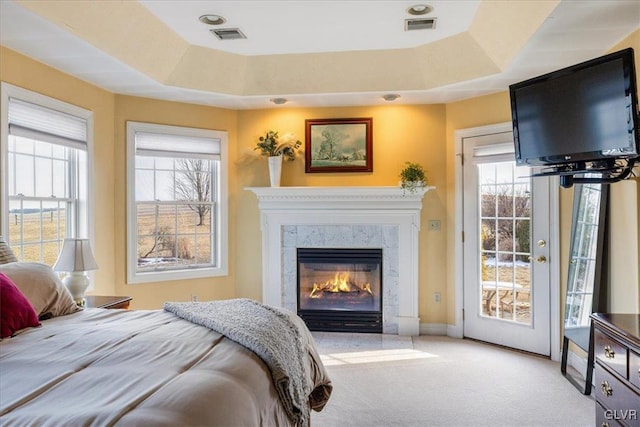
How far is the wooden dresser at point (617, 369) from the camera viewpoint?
184cm

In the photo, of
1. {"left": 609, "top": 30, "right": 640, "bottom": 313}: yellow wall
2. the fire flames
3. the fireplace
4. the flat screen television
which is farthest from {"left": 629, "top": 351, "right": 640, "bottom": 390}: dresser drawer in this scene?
the fire flames

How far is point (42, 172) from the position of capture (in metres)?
3.60

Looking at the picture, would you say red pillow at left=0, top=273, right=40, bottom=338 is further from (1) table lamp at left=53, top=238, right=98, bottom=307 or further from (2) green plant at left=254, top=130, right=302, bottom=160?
(2) green plant at left=254, top=130, right=302, bottom=160

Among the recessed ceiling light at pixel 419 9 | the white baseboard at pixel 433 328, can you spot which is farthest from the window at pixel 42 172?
the white baseboard at pixel 433 328

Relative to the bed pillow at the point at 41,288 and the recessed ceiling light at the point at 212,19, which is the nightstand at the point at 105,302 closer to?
the bed pillow at the point at 41,288

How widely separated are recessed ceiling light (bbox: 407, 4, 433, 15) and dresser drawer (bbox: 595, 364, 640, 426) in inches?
102

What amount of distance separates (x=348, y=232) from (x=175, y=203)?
1.90 m

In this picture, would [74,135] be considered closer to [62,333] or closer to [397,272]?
[62,333]

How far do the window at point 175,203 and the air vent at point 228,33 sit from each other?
1249mm

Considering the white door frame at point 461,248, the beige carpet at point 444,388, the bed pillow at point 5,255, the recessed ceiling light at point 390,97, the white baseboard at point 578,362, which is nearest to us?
the bed pillow at point 5,255

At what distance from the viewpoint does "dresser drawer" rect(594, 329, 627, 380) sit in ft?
6.32

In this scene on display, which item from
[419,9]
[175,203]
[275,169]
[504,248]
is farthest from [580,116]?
[175,203]

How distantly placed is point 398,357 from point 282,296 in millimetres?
1519

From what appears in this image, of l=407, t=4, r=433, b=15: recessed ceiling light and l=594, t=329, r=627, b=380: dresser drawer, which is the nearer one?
l=594, t=329, r=627, b=380: dresser drawer
